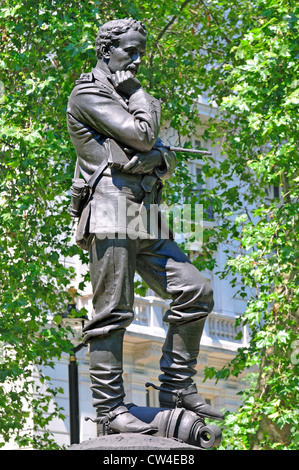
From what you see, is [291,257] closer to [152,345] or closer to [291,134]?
[291,134]

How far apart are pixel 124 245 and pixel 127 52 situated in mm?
1220

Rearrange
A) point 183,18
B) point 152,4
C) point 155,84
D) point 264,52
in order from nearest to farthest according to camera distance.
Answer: point 264,52, point 155,84, point 152,4, point 183,18

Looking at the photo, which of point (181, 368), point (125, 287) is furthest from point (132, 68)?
point (181, 368)

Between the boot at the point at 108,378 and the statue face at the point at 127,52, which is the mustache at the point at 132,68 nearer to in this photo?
the statue face at the point at 127,52

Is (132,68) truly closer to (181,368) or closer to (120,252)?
(120,252)

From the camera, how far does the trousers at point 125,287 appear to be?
6875mm

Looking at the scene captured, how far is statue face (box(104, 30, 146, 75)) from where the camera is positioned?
23.6 feet

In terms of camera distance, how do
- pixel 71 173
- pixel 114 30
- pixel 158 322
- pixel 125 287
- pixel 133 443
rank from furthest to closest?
1. pixel 158 322
2. pixel 71 173
3. pixel 114 30
4. pixel 125 287
5. pixel 133 443

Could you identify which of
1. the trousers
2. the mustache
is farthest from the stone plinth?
the mustache

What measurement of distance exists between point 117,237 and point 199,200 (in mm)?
11769

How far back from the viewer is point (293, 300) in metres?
17.0

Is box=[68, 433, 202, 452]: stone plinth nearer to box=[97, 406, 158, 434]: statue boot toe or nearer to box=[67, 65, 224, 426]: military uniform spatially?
box=[97, 406, 158, 434]: statue boot toe

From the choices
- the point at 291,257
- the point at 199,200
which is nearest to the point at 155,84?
the point at 199,200

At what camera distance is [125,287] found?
6.92m
